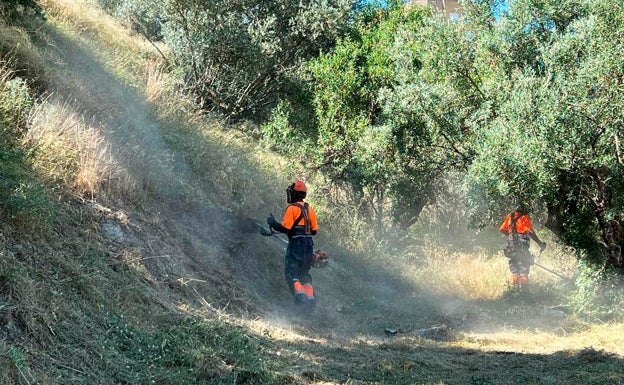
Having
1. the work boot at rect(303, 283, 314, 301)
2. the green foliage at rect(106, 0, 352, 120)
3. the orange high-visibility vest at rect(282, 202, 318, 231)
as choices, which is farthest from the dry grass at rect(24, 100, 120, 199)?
the green foliage at rect(106, 0, 352, 120)

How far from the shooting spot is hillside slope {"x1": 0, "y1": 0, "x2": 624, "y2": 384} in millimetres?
4840

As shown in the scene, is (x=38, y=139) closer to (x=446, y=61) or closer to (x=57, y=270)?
(x=57, y=270)

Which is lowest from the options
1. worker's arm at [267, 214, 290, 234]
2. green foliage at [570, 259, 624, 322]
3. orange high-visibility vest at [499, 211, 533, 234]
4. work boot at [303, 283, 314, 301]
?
work boot at [303, 283, 314, 301]

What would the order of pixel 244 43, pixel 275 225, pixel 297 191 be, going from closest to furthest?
1. pixel 275 225
2. pixel 297 191
3. pixel 244 43

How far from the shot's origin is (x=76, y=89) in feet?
28.3

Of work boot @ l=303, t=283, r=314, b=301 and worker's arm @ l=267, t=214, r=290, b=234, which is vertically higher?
worker's arm @ l=267, t=214, r=290, b=234

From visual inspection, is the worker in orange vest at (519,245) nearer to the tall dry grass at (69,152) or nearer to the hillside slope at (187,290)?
the hillside slope at (187,290)

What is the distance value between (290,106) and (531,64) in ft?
19.7

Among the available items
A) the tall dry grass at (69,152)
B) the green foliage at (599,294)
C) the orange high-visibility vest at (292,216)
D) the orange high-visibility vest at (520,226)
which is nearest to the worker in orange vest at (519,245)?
the orange high-visibility vest at (520,226)

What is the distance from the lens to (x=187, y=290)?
6965 mm

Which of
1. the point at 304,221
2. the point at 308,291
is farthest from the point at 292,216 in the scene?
the point at 308,291

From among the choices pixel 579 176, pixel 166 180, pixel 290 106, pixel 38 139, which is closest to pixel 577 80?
pixel 579 176

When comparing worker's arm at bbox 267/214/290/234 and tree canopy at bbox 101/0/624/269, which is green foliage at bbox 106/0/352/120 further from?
worker's arm at bbox 267/214/290/234

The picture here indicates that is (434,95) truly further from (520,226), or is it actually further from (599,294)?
(520,226)
